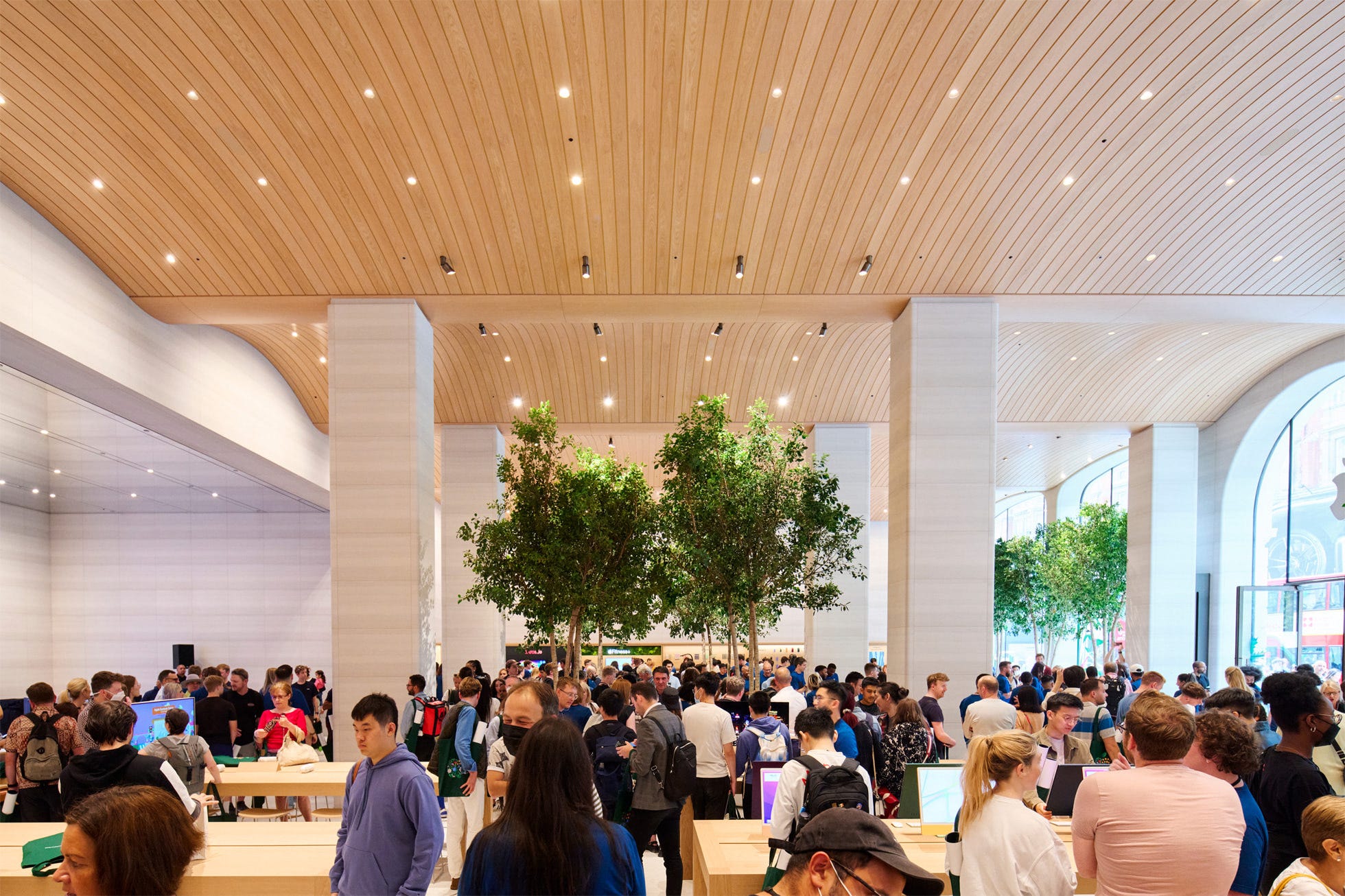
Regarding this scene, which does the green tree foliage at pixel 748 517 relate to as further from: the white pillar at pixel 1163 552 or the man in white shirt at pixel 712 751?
the white pillar at pixel 1163 552

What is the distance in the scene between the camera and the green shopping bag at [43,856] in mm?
4309

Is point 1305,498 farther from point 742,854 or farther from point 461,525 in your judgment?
point 742,854

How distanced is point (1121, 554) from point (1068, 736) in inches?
972

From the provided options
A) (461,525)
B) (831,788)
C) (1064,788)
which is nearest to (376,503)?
(461,525)

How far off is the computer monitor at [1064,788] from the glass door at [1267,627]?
19.2 m

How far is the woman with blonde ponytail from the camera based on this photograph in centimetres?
326

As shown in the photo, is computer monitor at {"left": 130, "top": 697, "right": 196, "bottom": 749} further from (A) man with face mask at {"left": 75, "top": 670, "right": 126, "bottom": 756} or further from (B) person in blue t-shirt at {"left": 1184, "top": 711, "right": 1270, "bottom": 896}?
(B) person in blue t-shirt at {"left": 1184, "top": 711, "right": 1270, "bottom": 896}

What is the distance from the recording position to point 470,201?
12.2 metres

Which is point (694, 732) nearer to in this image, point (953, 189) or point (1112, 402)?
point (953, 189)

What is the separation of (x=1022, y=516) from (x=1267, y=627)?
60.4 ft

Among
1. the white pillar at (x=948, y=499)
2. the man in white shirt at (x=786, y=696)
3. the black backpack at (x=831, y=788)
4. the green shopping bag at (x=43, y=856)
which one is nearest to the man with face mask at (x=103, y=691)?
the green shopping bag at (x=43, y=856)

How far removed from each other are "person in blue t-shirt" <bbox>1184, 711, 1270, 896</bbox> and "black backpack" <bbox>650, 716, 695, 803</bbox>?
329cm

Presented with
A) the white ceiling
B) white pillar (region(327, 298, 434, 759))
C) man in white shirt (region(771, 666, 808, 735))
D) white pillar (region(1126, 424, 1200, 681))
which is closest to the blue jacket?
man in white shirt (region(771, 666, 808, 735))

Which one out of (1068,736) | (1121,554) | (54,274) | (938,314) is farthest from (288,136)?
(1121,554)
